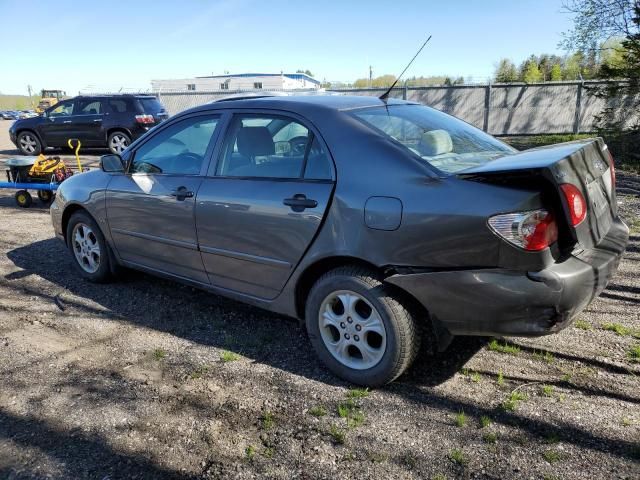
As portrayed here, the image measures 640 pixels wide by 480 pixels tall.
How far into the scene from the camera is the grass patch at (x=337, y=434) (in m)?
2.59

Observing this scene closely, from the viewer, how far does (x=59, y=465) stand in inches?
97.3

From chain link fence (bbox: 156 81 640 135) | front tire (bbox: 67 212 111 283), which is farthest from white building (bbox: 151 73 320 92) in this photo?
front tire (bbox: 67 212 111 283)

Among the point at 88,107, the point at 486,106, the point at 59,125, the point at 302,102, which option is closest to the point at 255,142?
the point at 302,102

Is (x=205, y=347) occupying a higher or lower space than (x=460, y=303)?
lower

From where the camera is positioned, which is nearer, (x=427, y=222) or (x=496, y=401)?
(x=427, y=222)

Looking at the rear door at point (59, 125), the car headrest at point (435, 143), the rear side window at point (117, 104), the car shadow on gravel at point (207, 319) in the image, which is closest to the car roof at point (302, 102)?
the car headrest at point (435, 143)

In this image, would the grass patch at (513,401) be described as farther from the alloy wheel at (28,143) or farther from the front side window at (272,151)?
the alloy wheel at (28,143)

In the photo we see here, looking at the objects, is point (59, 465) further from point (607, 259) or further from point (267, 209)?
point (607, 259)

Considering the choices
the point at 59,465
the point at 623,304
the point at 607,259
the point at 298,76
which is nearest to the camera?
the point at 59,465

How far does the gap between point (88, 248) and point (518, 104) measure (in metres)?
18.5

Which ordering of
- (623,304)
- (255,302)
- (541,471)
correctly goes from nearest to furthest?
(541,471) < (255,302) < (623,304)

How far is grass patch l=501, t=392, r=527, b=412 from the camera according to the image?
9.19 ft

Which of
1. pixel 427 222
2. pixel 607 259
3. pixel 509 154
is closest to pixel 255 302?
pixel 427 222

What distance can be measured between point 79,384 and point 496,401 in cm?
253
